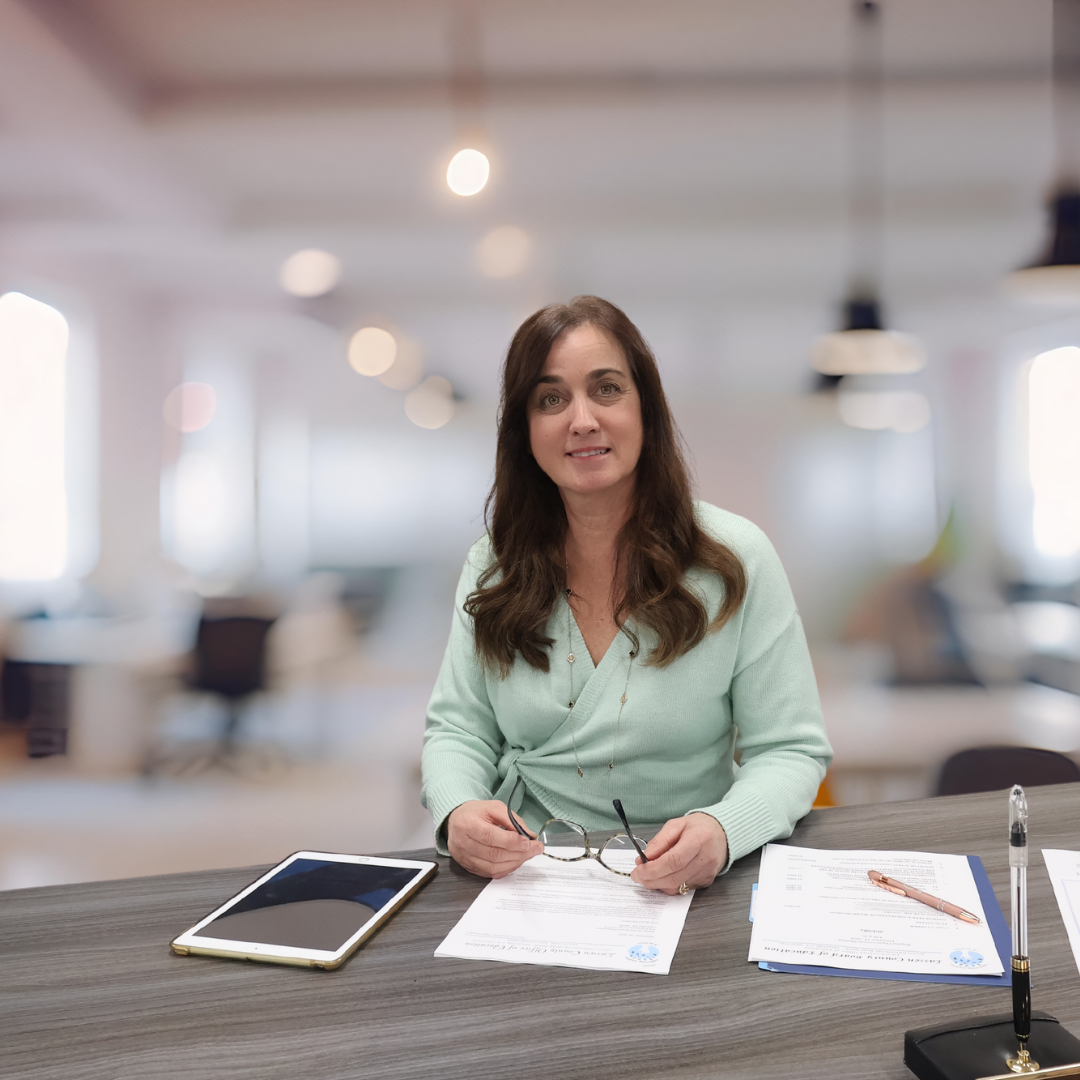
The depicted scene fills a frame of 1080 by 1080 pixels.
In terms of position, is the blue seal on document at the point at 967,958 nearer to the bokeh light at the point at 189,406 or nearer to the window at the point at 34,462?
the bokeh light at the point at 189,406

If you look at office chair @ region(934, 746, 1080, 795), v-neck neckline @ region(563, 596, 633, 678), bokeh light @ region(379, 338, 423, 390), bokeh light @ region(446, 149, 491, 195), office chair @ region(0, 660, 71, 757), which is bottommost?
office chair @ region(934, 746, 1080, 795)

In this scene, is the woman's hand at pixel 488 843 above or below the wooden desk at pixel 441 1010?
above

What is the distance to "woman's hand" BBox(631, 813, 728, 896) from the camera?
118 centimetres

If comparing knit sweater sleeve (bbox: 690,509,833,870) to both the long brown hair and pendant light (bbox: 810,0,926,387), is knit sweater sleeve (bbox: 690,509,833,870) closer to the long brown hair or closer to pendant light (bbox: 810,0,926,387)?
the long brown hair

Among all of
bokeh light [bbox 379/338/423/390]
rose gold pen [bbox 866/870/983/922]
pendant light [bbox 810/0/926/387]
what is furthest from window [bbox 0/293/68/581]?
rose gold pen [bbox 866/870/983/922]

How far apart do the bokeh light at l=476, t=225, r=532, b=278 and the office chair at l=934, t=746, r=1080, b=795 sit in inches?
86.8

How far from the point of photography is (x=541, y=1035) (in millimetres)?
893

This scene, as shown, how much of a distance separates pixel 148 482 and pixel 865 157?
9.14 feet

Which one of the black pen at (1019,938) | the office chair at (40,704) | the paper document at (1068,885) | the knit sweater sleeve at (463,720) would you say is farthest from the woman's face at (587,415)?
the office chair at (40,704)

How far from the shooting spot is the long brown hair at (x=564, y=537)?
167 centimetres

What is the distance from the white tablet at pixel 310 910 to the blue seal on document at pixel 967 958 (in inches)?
26.3

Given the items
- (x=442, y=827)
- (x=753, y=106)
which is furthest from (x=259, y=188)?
(x=442, y=827)

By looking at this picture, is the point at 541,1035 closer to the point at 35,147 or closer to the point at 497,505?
the point at 497,505

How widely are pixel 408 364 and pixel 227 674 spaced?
1.28 metres
